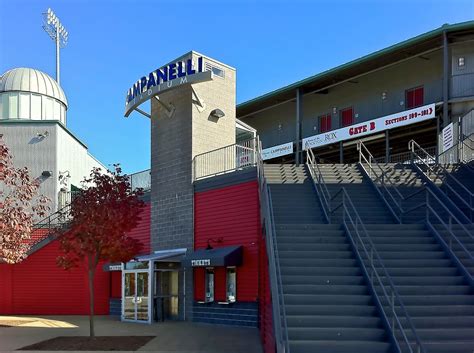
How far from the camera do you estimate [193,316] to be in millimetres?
16938

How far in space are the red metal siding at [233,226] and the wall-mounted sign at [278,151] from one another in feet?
55.4

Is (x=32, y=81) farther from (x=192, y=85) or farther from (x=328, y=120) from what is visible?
(x=328, y=120)

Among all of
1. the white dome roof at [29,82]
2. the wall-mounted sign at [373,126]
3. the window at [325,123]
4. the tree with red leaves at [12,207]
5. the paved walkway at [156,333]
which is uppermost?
the white dome roof at [29,82]

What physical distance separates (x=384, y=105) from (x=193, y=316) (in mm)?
18542

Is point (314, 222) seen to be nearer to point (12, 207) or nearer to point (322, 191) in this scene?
point (322, 191)

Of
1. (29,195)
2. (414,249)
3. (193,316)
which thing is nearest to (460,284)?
(414,249)

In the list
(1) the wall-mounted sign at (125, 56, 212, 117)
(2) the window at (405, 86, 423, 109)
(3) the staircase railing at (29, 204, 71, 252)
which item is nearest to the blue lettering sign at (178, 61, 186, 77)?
(1) the wall-mounted sign at (125, 56, 212, 117)

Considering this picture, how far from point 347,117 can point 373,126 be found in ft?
12.8

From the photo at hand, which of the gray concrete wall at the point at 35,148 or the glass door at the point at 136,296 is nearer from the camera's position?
the glass door at the point at 136,296

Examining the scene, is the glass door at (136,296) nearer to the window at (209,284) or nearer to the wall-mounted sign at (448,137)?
the window at (209,284)

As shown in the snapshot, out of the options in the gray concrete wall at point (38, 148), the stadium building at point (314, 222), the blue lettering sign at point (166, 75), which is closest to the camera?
the stadium building at point (314, 222)

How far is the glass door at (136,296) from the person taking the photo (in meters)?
17.3

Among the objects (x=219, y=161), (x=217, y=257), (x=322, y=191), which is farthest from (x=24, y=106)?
(x=322, y=191)

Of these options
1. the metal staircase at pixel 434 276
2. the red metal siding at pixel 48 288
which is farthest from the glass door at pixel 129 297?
the metal staircase at pixel 434 276
